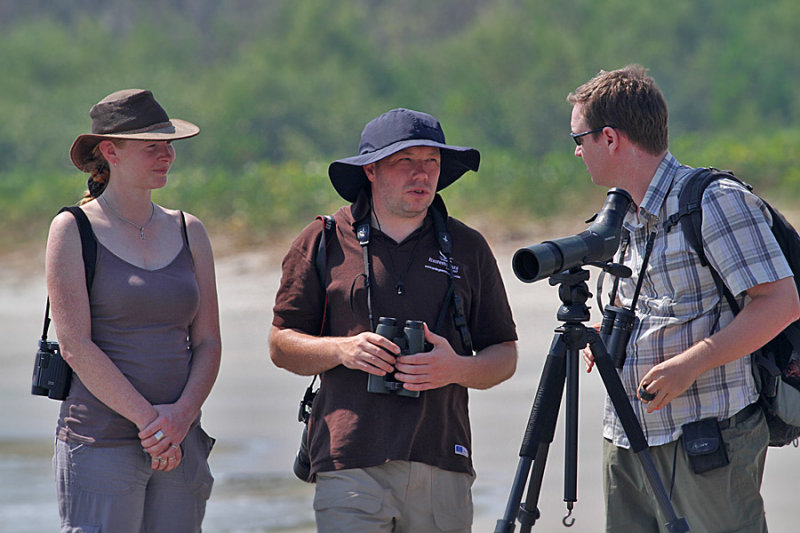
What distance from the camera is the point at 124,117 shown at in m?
3.16

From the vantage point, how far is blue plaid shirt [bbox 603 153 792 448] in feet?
9.18

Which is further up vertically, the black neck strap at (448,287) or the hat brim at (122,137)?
the hat brim at (122,137)

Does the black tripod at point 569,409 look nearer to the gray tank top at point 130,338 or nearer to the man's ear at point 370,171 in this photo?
the man's ear at point 370,171

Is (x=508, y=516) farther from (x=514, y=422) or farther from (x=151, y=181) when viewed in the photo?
(x=514, y=422)

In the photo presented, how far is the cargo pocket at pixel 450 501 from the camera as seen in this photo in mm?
3016

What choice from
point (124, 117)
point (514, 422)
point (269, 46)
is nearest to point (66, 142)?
point (269, 46)

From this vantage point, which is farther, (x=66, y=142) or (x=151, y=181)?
(x=66, y=142)

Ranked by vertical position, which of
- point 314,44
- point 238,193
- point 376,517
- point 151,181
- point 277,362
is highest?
point 314,44

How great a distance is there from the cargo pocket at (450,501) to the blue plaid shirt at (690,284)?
1.48ft

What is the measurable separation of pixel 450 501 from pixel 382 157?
96 cm

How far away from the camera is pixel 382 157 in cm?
304

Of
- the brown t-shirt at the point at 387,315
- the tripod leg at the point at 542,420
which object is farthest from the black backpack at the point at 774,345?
the brown t-shirt at the point at 387,315

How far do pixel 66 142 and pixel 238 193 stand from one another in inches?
351

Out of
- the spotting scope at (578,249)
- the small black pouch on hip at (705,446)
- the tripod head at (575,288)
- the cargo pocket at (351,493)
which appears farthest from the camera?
the cargo pocket at (351,493)
